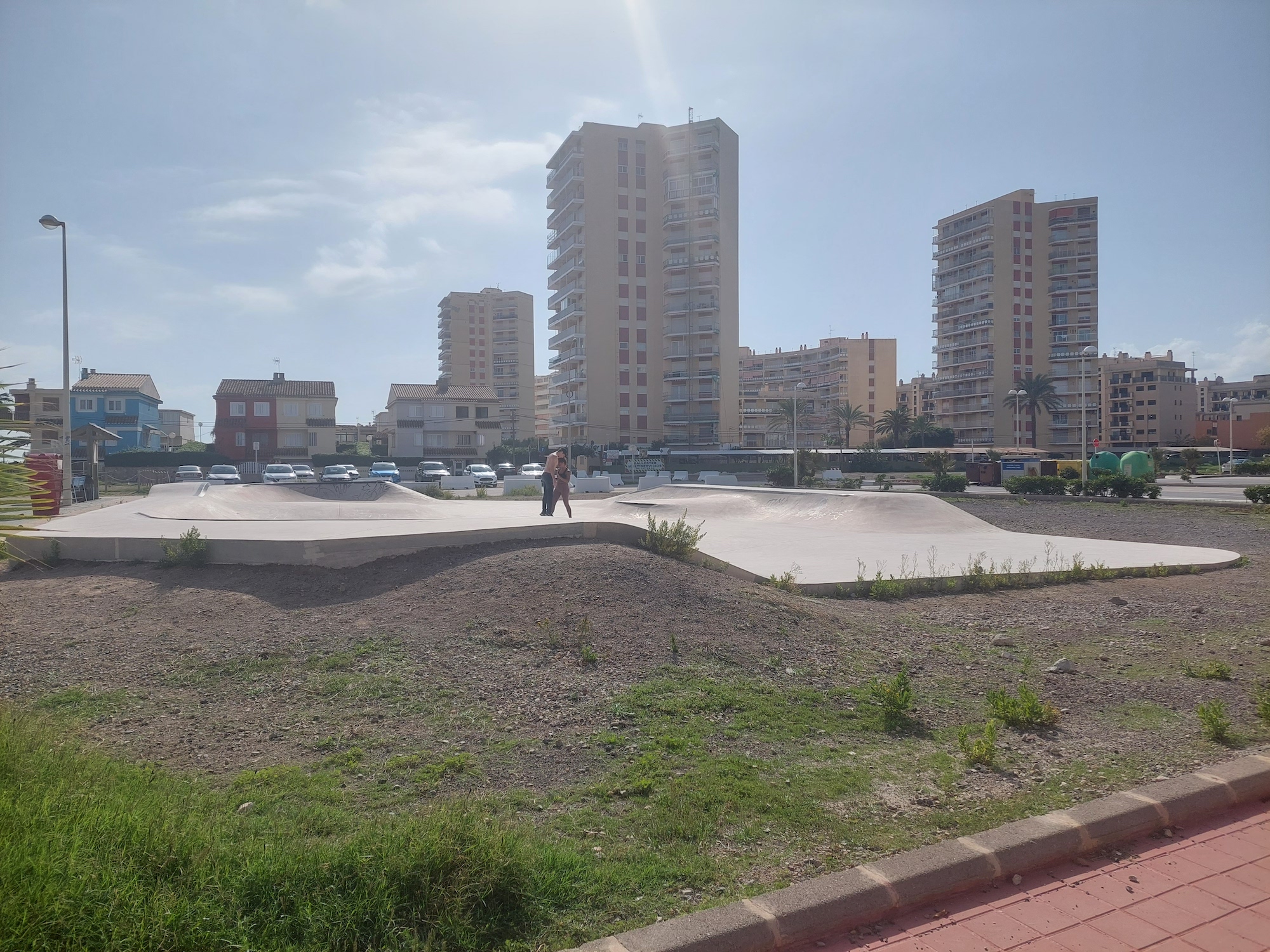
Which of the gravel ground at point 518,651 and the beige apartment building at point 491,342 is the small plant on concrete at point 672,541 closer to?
the gravel ground at point 518,651

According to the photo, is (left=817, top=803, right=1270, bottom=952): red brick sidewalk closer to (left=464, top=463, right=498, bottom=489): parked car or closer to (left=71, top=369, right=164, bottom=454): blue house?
(left=464, top=463, right=498, bottom=489): parked car

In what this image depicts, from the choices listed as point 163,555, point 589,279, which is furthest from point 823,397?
point 163,555

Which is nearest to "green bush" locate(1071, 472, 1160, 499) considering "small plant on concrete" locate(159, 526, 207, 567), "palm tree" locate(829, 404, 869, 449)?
"small plant on concrete" locate(159, 526, 207, 567)

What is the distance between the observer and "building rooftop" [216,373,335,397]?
68875 millimetres

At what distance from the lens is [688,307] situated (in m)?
76.9

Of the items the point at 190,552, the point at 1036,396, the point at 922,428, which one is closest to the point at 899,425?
the point at 922,428

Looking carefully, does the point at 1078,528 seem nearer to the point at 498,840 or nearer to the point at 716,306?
the point at 498,840

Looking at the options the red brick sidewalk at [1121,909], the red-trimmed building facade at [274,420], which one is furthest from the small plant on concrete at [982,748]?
the red-trimmed building facade at [274,420]

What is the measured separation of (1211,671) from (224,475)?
5522 cm

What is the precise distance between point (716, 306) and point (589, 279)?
12.5 meters

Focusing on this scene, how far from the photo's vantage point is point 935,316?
10038 centimetres

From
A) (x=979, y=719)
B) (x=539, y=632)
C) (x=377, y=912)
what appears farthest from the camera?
(x=539, y=632)

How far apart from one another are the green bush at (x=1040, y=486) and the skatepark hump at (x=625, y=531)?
13237 mm

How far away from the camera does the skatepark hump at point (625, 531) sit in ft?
30.1
